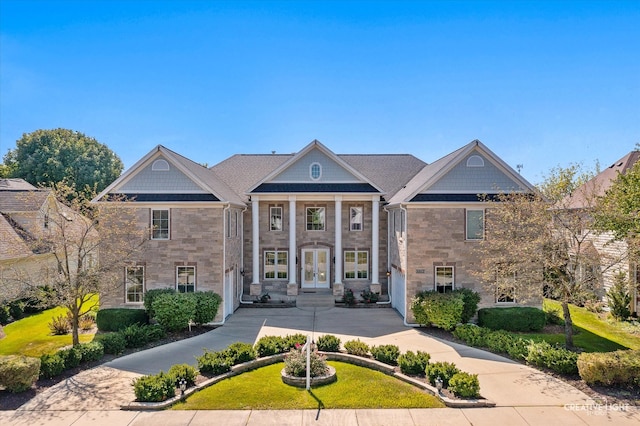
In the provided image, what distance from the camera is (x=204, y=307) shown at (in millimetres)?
17094

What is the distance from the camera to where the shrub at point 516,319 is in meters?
16.7

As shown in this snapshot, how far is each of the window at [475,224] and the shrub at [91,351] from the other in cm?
1657

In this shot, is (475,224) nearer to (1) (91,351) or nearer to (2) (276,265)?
(2) (276,265)

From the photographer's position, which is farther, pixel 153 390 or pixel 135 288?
pixel 135 288

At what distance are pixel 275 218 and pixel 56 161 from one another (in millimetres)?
34356

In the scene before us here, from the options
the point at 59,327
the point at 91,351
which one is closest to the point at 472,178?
the point at 91,351

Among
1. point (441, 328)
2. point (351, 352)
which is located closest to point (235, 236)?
point (351, 352)

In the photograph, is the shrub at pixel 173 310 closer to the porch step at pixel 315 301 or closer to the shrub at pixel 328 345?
the shrub at pixel 328 345

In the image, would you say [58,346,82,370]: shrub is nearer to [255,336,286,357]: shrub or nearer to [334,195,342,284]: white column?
[255,336,286,357]: shrub

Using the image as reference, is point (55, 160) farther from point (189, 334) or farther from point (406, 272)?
point (406, 272)

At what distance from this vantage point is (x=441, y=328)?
1725 centimetres

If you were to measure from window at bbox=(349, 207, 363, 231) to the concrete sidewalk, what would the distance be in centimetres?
921

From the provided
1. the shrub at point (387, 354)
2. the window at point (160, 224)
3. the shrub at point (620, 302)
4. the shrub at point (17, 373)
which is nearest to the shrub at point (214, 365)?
the shrub at point (17, 373)

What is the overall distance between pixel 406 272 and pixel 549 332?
22.3 feet
